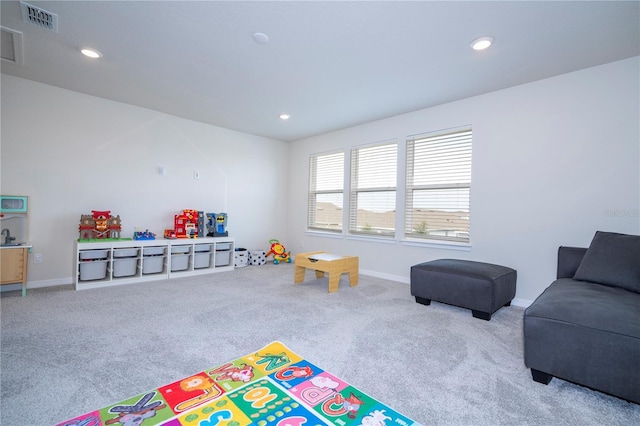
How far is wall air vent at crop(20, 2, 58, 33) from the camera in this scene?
7.14 feet

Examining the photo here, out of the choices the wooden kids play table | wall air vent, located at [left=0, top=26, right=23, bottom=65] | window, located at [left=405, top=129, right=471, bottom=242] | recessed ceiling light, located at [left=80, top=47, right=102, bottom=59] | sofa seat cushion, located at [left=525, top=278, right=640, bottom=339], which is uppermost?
wall air vent, located at [left=0, top=26, right=23, bottom=65]

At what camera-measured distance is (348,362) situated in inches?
76.0

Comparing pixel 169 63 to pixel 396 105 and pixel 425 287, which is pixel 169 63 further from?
pixel 425 287

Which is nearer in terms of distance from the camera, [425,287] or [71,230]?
[425,287]

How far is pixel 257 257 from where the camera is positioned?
531 cm

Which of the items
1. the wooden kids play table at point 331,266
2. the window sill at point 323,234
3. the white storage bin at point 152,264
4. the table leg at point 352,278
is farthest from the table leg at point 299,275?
the white storage bin at point 152,264

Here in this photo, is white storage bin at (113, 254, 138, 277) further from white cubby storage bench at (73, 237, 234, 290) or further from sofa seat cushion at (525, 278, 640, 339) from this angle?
sofa seat cushion at (525, 278, 640, 339)

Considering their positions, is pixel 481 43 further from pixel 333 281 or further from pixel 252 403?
pixel 252 403

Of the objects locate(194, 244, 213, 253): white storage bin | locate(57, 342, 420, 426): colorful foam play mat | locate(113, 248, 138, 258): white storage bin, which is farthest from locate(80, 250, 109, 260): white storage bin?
locate(57, 342, 420, 426): colorful foam play mat

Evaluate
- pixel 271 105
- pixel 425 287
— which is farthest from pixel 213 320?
pixel 271 105

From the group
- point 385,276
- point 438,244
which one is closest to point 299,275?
point 385,276

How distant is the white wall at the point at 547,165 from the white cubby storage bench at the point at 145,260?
3.09 meters

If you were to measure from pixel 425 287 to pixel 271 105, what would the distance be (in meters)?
2.99

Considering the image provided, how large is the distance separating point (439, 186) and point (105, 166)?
14.7 ft
